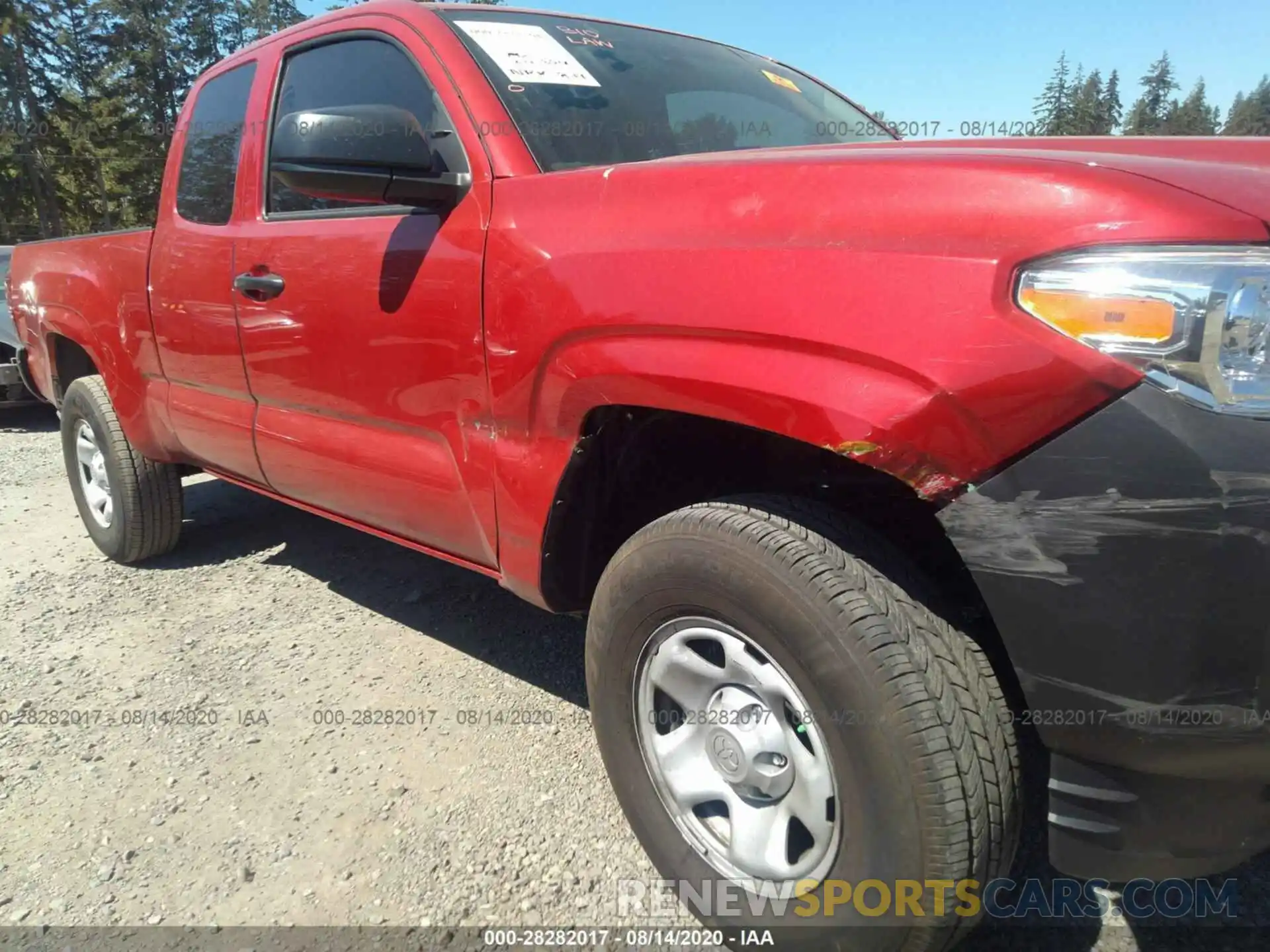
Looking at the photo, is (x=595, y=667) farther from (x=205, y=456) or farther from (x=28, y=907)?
(x=205, y=456)

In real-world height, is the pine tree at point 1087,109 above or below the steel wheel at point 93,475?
above

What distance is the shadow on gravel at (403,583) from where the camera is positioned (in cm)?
310

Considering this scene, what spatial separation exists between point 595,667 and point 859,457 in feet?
2.79

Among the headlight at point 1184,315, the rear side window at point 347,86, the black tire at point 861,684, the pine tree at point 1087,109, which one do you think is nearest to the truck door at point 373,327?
the rear side window at point 347,86

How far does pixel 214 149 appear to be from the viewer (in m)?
3.27

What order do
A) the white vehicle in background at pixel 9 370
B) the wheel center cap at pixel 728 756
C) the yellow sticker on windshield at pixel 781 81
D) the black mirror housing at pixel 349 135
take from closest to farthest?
the wheel center cap at pixel 728 756 < the black mirror housing at pixel 349 135 < the yellow sticker on windshield at pixel 781 81 < the white vehicle in background at pixel 9 370

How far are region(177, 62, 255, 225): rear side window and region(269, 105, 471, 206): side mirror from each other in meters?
1.08

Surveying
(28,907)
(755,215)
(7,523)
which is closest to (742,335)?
(755,215)

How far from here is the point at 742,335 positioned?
1521 millimetres

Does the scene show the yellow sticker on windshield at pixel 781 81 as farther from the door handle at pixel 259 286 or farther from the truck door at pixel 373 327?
the door handle at pixel 259 286

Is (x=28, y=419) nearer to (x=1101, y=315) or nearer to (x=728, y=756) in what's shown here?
(x=728, y=756)

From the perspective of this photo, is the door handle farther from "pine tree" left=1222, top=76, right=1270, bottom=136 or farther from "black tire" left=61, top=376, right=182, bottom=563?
"pine tree" left=1222, top=76, right=1270, bottom=136

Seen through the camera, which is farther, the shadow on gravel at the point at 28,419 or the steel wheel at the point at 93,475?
the shadow on gravel at the point at 28,419

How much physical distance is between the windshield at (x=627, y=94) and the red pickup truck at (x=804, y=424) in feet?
0.04
